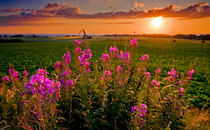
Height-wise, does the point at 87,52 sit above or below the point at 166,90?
above

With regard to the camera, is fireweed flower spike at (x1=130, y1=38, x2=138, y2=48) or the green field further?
the green field

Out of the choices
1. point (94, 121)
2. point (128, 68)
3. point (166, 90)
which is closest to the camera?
point (94, 121)

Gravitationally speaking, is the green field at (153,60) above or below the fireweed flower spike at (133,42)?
below

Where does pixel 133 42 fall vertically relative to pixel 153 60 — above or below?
above

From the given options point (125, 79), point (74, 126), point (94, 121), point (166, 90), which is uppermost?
point (125, 79)

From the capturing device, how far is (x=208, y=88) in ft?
31.2

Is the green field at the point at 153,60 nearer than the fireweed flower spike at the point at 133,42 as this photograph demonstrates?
No

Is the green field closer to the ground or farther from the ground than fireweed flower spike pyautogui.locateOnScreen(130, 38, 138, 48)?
closer to the ground

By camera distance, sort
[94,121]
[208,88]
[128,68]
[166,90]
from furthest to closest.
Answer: [208,88], [166,90], [128,68], [94,121]

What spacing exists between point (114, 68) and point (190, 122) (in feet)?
6.77

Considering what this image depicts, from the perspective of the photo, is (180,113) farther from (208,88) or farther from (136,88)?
(208,88)

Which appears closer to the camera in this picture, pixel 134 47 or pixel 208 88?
pixel 134 47

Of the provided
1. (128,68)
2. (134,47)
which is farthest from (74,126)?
(134,47)

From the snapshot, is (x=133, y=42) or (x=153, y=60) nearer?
(x=133, y=42)
